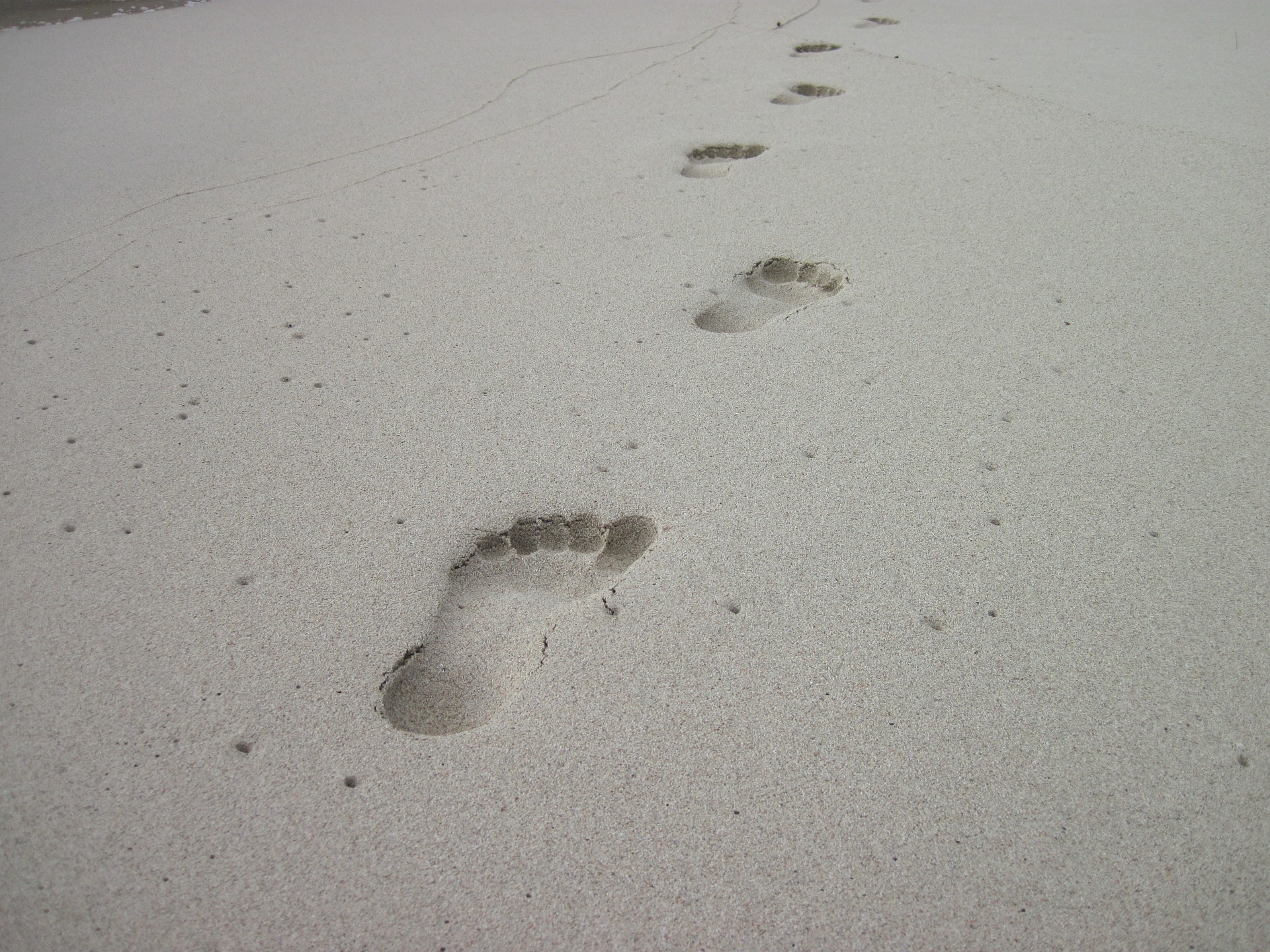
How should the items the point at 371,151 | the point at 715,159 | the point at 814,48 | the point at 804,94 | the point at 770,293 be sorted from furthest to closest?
the point at 814,48 → the point at 804,94 → the point at 371,151 → the point at 715,159 → the point at 770,293

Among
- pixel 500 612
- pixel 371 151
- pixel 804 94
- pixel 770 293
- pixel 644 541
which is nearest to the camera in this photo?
pixel 500 612

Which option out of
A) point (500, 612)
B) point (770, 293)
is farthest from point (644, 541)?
point (770, 293)

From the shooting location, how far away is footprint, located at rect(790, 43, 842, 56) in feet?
15.1

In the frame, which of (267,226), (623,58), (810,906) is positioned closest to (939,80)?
(623,58)

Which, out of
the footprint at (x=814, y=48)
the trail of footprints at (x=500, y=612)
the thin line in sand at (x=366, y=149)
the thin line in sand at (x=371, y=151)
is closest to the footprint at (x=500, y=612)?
the trail of footprints at (x=500, y=612)

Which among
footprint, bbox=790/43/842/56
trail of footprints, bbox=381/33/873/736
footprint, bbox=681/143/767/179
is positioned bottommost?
footprint, bbox=790/43/842/56

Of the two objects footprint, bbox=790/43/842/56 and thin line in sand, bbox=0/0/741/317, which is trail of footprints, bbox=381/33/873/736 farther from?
footprint, bbox=790/43/842/56

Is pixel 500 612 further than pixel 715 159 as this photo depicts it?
No

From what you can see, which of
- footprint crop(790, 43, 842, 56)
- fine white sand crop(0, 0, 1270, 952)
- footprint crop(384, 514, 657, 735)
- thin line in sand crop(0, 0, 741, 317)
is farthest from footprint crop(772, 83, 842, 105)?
footprint crop(384, 514, 657, 735)

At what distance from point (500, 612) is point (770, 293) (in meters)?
1.39

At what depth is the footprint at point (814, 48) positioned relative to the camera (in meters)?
4.61

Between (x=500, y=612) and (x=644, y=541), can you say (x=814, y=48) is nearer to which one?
(x=644, y=541)

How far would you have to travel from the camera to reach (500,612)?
1.67 meters

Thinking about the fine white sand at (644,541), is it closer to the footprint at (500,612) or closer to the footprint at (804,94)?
the footprint at (500,612)
